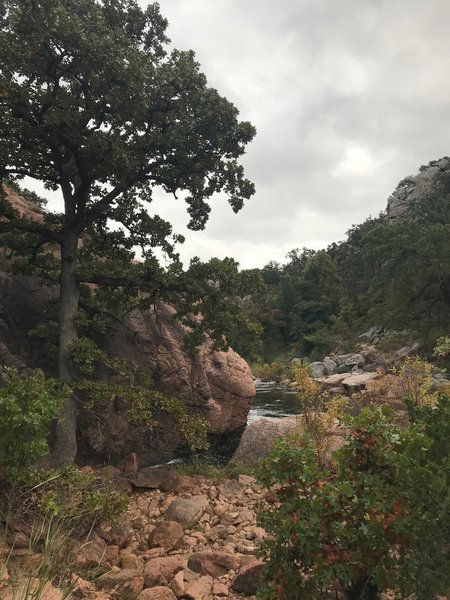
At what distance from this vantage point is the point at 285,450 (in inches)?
146

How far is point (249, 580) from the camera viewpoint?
16.1ft

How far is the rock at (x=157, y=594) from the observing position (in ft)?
15.2

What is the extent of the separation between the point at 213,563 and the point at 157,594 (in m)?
0.97

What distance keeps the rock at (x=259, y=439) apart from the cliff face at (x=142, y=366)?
102 centimetres

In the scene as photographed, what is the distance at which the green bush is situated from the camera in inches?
127

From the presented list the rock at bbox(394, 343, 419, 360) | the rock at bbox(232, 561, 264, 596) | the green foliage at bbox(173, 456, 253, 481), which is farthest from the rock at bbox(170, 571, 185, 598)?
the rock at bbox(394, 343, 419, 360)

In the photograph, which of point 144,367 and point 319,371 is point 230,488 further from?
point 319,371

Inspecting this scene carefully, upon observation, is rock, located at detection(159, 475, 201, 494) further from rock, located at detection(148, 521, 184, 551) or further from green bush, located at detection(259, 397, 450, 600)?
green bush, located at detection(259, 397, 450, 600)

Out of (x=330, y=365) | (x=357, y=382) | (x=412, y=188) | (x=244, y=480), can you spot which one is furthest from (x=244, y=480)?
(x=412, y=188)

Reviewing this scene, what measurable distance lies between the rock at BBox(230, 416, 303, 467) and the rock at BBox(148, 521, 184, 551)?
177 inches

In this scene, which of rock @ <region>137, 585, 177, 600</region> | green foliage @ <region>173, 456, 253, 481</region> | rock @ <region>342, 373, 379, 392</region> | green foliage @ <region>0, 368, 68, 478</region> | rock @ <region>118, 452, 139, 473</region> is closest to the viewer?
rock @ <region>137, 585, 177, 600</region>

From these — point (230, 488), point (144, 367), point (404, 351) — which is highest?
point (404, 351)

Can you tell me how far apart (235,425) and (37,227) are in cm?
766

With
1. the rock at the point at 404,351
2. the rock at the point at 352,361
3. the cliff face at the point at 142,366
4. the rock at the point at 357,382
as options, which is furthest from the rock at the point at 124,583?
the rock at the point at 352,361
